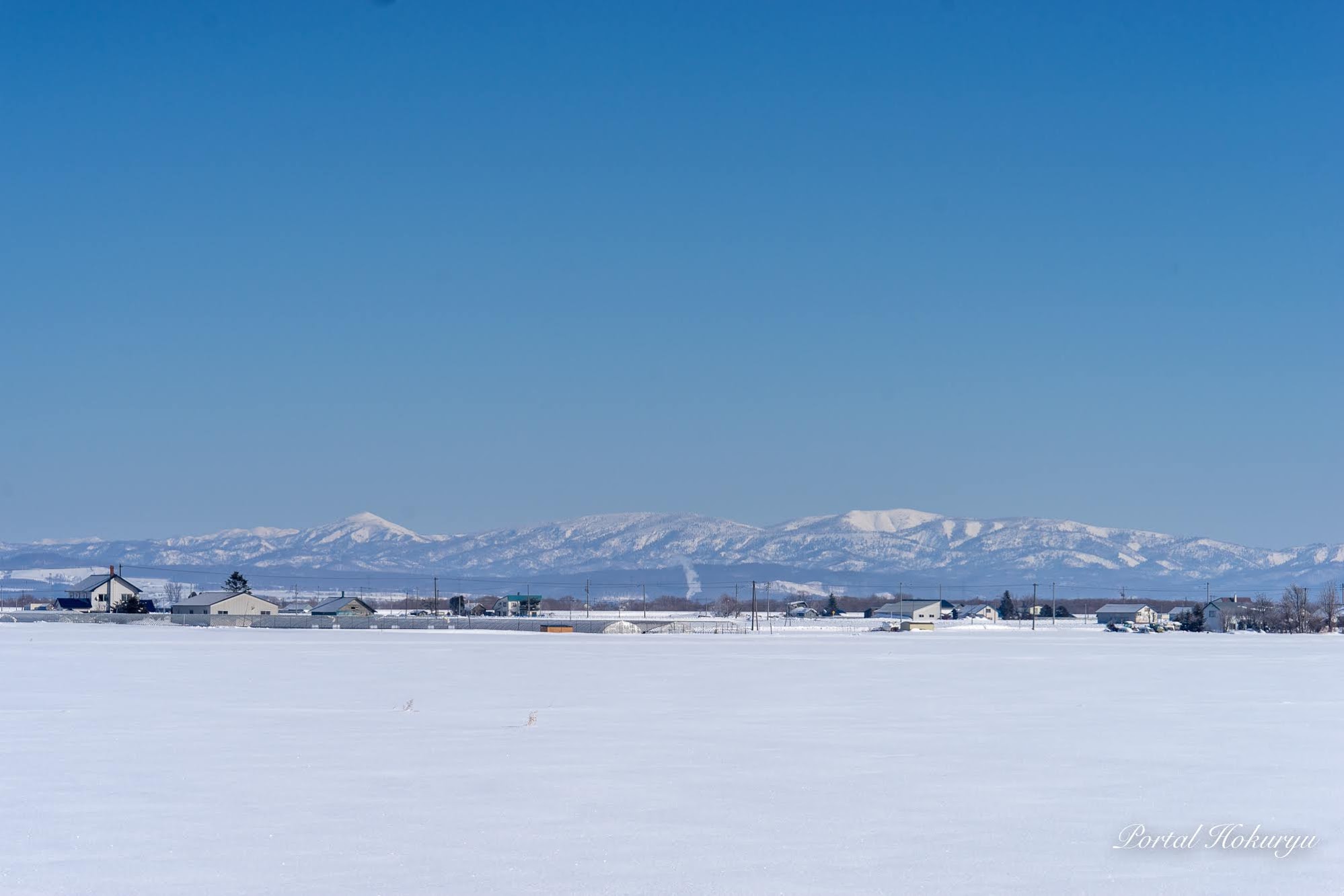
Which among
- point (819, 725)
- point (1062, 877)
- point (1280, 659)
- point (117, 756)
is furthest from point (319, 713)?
point (1280, 659)

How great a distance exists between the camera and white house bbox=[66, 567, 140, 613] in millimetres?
119375

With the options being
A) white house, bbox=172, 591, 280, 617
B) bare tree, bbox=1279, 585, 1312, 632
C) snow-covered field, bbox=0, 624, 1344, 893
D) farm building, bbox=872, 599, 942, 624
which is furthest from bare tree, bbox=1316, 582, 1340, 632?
white house, bbox=172, 591, 280, 617

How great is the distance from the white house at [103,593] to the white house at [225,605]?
9948mm

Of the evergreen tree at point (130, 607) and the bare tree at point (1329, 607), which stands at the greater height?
the evergreen tree at point (130, 607)

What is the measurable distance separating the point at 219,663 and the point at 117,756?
23.8 metres

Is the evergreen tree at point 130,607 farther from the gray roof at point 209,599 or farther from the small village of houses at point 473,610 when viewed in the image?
the gray roof at point 209,599

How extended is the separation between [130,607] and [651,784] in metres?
109

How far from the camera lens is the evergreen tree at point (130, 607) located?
11312 cm

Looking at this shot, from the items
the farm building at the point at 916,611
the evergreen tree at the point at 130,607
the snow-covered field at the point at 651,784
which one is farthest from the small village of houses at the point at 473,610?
the snow-covered field at the point at 651,784

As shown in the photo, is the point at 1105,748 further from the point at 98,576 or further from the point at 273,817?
the point at 98,576

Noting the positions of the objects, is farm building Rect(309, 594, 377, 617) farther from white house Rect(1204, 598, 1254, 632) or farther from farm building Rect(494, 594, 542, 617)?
white house Rect(1204, 598, 1254, 632)

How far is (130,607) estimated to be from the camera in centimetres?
11312

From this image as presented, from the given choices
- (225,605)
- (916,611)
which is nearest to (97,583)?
(225,605)

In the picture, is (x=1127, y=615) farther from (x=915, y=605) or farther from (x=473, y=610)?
(x=473, y=610)
